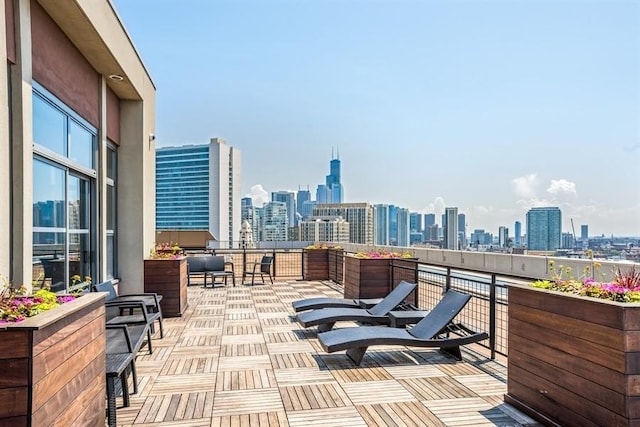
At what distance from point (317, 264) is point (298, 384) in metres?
8.75

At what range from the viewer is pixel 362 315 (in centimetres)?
593

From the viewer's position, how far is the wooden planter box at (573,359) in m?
2.51

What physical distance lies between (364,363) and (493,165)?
28712 millimetres

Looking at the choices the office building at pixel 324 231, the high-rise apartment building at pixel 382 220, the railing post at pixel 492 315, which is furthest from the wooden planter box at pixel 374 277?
the high-rise apartment building at pixel 382 220

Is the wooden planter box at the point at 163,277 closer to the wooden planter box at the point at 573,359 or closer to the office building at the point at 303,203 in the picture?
the wooden planter box at the point at 573,359

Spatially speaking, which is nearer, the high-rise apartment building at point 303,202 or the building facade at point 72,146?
the building facade at point 72,146

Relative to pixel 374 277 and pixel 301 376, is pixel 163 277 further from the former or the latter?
pixel 301 376

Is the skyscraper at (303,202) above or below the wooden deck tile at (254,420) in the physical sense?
above

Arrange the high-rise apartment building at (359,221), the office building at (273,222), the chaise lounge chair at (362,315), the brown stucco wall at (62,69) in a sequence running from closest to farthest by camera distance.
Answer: the brown stucco wall at (62,69), the chaise lounge chair at (362,315), the high-rise apartment building at (359,221), the office building at (273,222)

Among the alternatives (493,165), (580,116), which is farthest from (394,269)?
(493,165)

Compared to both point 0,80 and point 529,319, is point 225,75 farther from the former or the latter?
point 529,319

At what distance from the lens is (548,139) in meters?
30.8

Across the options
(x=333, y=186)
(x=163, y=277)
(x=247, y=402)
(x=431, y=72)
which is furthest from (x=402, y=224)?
(x=333, y=186)

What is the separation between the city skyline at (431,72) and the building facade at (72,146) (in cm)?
143
